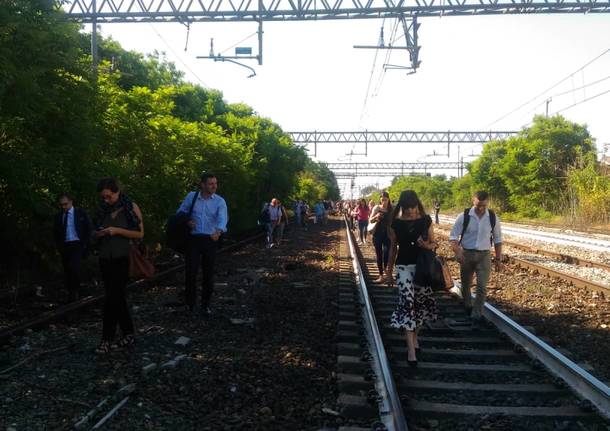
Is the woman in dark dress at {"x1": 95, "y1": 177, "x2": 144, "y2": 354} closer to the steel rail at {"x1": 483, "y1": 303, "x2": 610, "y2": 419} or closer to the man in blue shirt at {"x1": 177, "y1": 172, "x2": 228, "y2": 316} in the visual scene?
the man in blue shirt at {"x1": 177, "y1": 172, "x2": 228, "y2": 316}

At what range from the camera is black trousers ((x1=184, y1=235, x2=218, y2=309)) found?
296 inches

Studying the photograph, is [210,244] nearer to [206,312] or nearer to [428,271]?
[206,312]

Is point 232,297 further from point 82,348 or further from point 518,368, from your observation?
point 518,368

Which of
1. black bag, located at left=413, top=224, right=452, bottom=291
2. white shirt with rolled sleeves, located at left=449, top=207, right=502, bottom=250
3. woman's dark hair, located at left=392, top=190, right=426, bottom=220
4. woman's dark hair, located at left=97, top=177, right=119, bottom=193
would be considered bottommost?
black bag, located at left=413, top=224, right=452, bottom=291

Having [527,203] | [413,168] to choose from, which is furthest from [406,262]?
[413,168]

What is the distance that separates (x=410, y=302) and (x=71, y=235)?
540cm

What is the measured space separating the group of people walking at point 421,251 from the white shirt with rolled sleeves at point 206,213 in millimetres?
2251

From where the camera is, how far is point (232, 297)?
30.9 ft

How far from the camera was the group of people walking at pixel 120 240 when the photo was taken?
220 inches

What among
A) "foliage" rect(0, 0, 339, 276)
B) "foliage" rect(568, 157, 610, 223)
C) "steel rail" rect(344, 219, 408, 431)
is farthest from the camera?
"foliage" rect(568, 157, 610, 223)

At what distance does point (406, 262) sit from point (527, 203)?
150ft

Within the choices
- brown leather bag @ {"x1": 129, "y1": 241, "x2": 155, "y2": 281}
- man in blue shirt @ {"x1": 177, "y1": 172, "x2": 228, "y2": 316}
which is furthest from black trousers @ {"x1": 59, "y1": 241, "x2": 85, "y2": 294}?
brown leather bag @ {"x1": 129, "y1": 241, "x2": 155, "y2": 281}

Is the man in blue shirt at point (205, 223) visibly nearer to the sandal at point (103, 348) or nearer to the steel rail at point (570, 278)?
the sandal at point (103, 348)

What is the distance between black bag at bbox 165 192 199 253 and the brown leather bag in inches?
48.2
